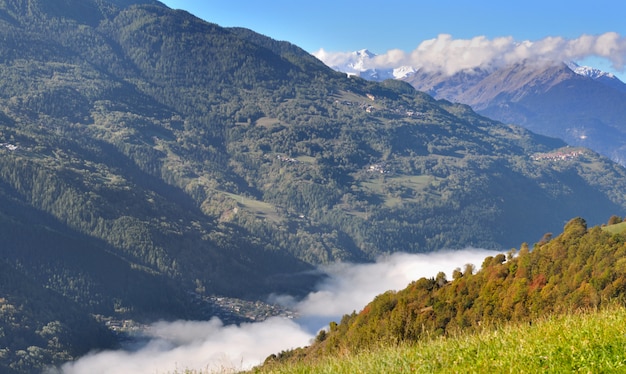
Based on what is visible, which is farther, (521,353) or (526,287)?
(526,287)

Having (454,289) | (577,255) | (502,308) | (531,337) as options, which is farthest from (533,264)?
(531,337)

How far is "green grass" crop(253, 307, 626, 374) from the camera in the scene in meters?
15.0

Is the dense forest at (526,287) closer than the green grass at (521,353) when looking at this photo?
No

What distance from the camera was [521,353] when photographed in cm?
1582

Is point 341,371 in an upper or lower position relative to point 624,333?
lower

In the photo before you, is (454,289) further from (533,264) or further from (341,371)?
(341,371)

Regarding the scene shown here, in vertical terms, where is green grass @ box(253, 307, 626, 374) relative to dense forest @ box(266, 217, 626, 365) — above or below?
below

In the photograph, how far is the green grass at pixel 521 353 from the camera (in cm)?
1498

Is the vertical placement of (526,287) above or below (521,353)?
above

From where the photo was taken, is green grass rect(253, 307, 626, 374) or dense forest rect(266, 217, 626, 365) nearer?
green grass rect(253, 307, 626, 374)

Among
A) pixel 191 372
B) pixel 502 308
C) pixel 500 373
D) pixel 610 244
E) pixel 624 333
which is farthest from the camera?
pixel 610 244

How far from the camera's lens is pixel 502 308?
7506cm

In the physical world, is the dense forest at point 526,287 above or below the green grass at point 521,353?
above

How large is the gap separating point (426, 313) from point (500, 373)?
8075 centimetres
